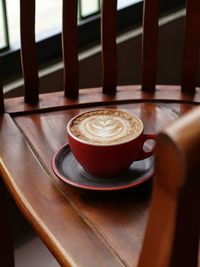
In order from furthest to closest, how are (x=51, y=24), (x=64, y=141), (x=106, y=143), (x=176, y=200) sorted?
1. (x=51, y=24)
2. (x=64, y=141)
3. (x=106, y=143)
4. (x=176, y=200)

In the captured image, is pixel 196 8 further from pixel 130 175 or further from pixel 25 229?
pixel 25 229

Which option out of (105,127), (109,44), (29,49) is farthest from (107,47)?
(105,127)

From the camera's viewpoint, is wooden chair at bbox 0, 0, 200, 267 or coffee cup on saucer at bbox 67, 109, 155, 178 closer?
wooden chair at bbox 0, 0, 200, 267

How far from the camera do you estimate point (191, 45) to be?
1.01 meters

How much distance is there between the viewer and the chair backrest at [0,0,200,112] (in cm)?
96

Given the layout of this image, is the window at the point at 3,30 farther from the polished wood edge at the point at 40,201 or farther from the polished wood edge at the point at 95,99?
the polished wood edge at the point at 40,201

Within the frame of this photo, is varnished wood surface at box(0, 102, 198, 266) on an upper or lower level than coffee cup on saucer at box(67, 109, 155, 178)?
lower

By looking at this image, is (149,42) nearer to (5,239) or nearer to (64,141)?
(64,141)

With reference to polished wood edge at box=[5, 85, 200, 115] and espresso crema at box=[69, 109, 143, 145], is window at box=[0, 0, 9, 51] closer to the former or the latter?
polished wood edge at box=[5, 85, 200, 115]

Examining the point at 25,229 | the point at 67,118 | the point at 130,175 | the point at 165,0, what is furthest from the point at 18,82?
the point at 130,175

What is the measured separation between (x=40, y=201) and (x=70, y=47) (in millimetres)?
367

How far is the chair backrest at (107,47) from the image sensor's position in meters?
0.96

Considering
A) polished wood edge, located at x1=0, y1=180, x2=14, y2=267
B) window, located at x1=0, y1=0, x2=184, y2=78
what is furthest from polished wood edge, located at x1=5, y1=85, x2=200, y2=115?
window, located at x1=0, y1=0, x2=184, y2=78

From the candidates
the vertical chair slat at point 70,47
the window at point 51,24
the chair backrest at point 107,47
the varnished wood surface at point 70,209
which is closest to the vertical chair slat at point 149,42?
the chair backrest at point 107,47
